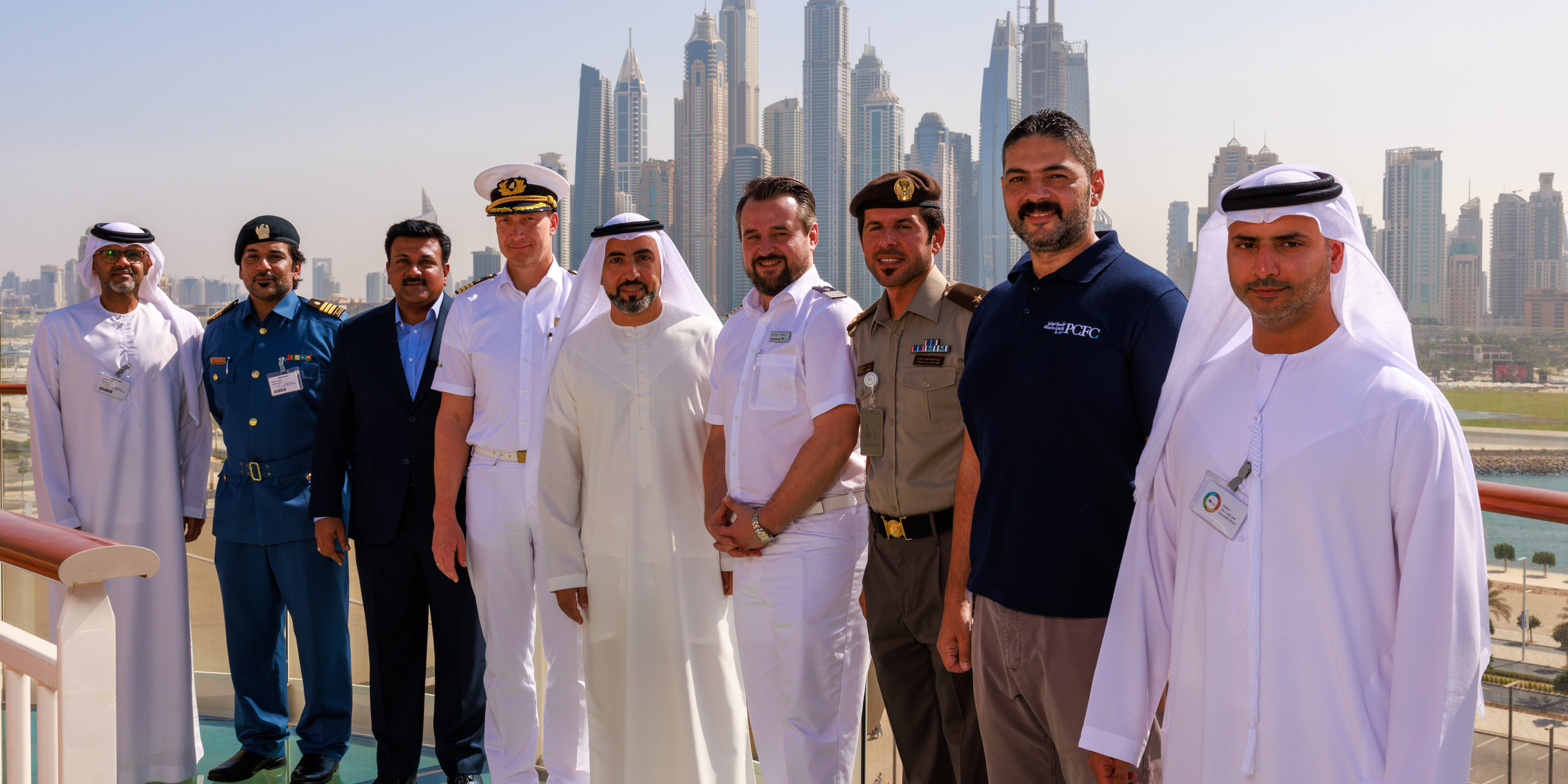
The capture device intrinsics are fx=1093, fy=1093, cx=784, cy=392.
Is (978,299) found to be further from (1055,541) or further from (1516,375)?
(1516,375)

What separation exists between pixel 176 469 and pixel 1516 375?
103533mm

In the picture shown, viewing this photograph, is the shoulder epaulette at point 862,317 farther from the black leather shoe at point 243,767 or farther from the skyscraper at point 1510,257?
the skyscraper at point 1510,257

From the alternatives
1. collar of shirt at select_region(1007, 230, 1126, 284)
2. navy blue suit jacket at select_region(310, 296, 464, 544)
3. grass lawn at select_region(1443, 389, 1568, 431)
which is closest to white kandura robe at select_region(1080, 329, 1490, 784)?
collar of shirt at select_region(1007, 230, 1126, 284)

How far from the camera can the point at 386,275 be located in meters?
3.26

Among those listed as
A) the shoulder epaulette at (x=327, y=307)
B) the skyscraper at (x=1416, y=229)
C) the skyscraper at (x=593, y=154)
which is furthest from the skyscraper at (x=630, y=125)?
the shoulder epaulette at (x=327, y=307)

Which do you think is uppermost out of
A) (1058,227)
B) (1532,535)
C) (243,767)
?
(1058,227)

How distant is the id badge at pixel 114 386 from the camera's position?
3240 mm

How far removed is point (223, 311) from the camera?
11.3ft

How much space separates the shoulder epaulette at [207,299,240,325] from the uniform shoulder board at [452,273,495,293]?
79 centimetres

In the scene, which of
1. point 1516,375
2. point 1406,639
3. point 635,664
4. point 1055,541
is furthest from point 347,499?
point 1516,375

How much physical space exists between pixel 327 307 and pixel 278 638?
104cm

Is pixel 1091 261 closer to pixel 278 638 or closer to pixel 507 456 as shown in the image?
pixel 507 456

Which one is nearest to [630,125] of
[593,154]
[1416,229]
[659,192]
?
[593,154]

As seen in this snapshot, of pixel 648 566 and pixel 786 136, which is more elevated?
pixel 786 136
